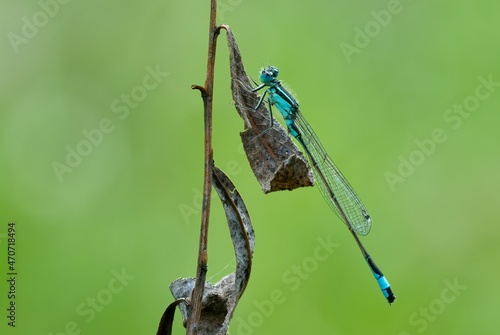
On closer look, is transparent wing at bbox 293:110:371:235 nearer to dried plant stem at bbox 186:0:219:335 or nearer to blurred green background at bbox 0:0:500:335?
blurred green background at bbox 0:0:500:335

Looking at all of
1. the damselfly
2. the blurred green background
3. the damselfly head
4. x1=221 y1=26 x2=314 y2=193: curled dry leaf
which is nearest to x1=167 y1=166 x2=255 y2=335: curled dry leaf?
x1=221 y1=26 x2=314 y2=193: curled dry leaf

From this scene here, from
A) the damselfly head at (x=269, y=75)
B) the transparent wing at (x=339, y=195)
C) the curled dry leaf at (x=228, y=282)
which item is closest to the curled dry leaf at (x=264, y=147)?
the curled dry leaf at (x=228, y=282)

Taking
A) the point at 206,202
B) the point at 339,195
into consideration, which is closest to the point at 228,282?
the point at 206,202

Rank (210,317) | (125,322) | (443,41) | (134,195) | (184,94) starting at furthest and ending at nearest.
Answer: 1. (443,41)
2. (184,94)
3. (134,195)
4. (125,322)
5. (210,317)

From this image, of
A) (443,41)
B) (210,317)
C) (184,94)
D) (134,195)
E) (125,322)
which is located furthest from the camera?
(443,41)

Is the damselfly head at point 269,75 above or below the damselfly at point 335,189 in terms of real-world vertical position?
above

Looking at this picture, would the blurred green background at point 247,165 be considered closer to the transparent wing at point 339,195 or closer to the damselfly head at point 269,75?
the transparent wing at point 339,195

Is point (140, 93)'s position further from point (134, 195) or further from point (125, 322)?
point (125, 322)

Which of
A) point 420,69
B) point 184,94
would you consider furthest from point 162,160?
point 420,69
